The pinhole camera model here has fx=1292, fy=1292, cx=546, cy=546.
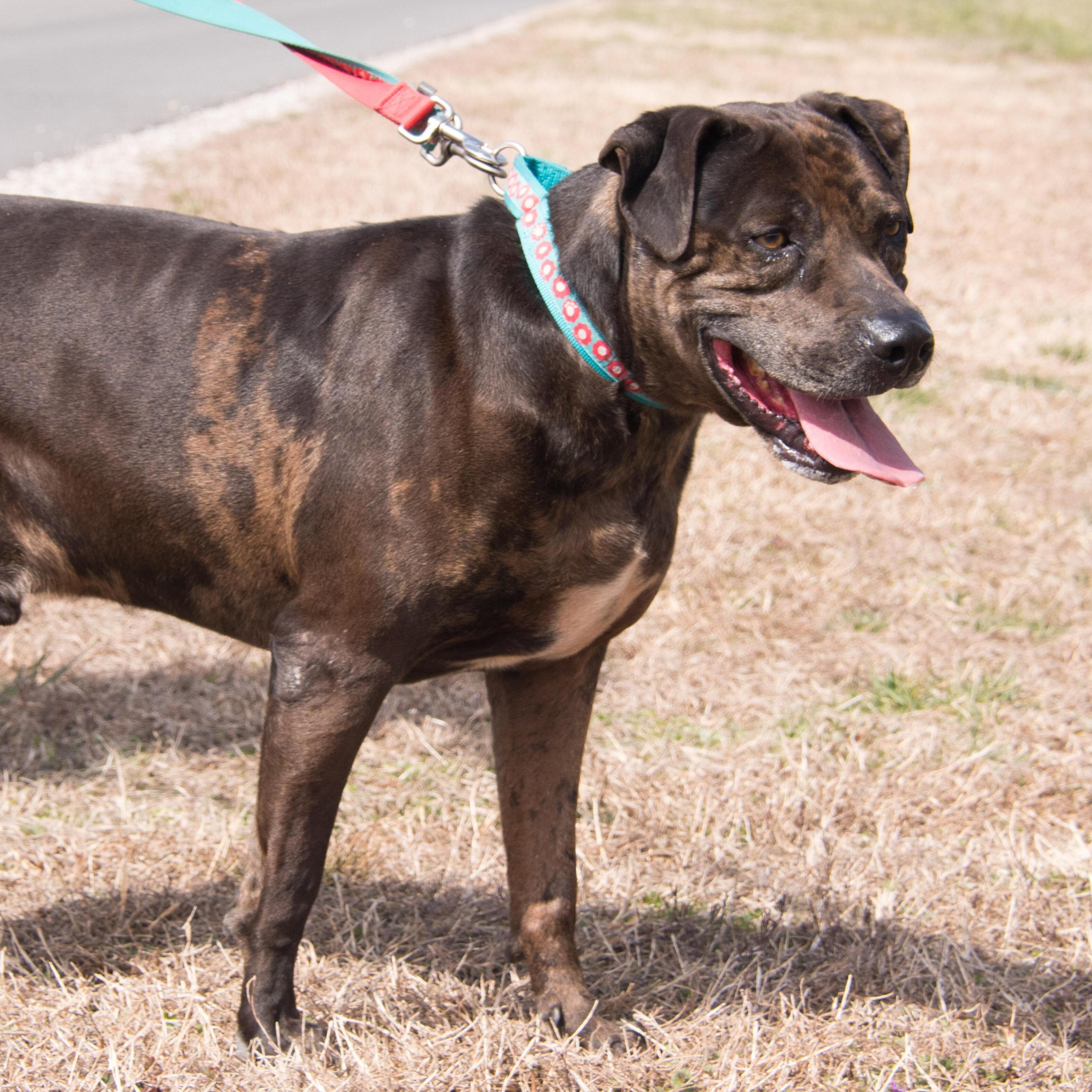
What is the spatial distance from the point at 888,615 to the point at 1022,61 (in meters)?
22.4

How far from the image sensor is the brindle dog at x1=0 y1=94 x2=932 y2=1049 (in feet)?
7.63

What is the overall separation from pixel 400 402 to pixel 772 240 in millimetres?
740

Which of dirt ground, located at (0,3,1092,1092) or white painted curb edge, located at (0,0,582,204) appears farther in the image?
white painted curb edge, located at (0,0,582,204)

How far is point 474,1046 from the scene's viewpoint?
260 centimetres

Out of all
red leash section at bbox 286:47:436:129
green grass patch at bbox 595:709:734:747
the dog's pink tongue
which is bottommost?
green grass patch at bbox 595:709:734:747

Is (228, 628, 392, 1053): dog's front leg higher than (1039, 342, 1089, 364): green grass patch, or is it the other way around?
(228, 628, 392, 1053): dog's front leg

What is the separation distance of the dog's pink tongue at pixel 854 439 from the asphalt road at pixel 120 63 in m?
6.96

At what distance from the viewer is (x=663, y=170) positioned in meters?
2.29

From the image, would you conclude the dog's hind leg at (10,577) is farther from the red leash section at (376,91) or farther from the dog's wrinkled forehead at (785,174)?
the dog's wrinkled forehead at (785,174)

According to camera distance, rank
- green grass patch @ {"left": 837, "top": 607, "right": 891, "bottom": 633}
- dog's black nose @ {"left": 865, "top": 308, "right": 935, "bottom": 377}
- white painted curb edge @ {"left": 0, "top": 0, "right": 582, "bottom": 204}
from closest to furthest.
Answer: dog's black nose @ {"left": 865, "top": 308, "right": 935, "bottom": 377}
green grass patch @ {"left": 837, "top": 607, "right": 891, "bottom": 633}
white painted curb edge @ {"left": 0, "top": 0, "right": 582, "bottom": 204}

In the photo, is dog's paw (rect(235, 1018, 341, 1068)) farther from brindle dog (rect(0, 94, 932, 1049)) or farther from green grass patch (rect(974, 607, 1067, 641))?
green grass patch (rect(974, 607, 1067, 641))

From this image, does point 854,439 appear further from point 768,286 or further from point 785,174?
point 785,174

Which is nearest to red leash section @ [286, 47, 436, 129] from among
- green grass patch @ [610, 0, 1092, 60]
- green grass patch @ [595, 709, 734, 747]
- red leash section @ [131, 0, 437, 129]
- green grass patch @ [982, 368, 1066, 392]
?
red leash section @ [131, 0, 437, 129]

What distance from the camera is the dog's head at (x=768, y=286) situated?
227 cm
